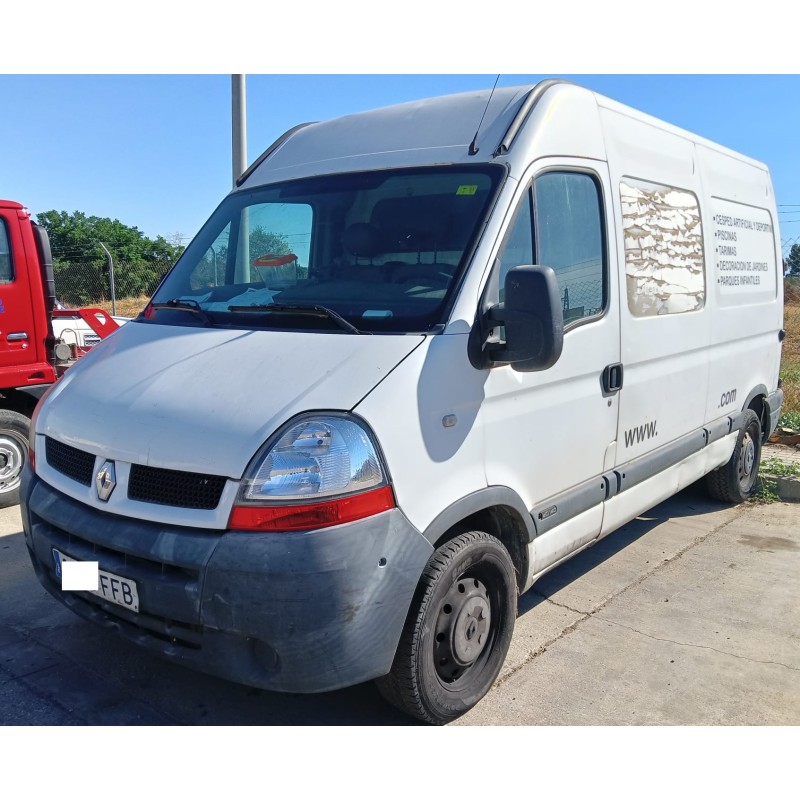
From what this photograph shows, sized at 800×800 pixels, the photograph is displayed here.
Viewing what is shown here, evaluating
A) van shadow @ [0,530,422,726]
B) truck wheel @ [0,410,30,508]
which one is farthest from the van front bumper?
truck wheel @ [0,410,30,508]

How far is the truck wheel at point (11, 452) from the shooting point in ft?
19.3

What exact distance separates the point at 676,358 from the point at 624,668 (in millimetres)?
1904

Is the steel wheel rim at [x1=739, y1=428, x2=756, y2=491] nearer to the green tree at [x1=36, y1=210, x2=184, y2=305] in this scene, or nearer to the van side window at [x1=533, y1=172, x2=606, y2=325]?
the van side window at [x1=533, y1=172, x2=606, y2=325]

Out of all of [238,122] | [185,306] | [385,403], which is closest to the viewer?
[385,403]

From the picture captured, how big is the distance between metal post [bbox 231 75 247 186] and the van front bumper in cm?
551

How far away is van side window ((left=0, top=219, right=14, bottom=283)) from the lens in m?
5.93

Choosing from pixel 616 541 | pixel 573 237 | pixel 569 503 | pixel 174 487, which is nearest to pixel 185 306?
pixel 174 487

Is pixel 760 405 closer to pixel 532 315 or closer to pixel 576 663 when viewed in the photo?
pixel 576 663

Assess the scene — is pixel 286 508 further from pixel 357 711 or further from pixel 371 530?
pixel 357 711

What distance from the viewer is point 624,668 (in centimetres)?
358

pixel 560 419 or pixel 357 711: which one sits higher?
pixel 560 419

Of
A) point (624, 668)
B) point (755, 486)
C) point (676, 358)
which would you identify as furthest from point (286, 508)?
point (755, 486)

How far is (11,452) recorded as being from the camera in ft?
19.5

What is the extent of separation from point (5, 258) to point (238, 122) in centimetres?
269
